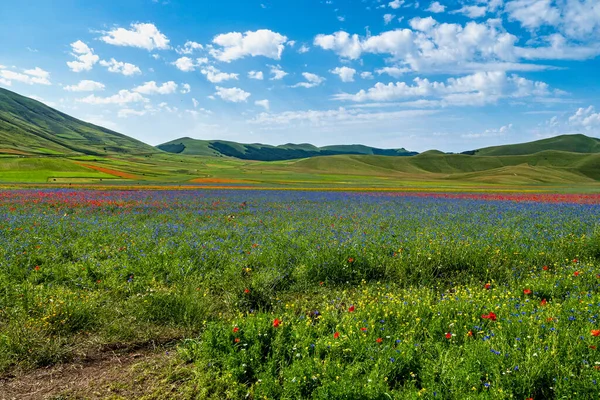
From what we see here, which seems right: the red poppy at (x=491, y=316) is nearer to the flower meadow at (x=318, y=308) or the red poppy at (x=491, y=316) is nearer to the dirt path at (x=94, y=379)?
the flower meadow at (x=318, y=308)

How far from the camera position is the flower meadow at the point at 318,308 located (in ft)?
14.0

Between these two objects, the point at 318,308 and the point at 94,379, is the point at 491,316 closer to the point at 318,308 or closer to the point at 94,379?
the point at 318,308

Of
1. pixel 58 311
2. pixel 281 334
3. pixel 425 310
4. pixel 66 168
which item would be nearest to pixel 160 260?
pixel 58 311

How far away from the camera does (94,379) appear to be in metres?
4.97

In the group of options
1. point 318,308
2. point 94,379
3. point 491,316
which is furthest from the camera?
point 318,308

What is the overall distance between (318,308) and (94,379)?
425 cm

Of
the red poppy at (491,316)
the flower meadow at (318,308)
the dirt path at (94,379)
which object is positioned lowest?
the dirt path at (94,379)

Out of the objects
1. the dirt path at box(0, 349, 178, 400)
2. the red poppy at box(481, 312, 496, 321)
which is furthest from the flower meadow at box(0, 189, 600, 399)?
the dirt path at box(0, 349, 178, 400)

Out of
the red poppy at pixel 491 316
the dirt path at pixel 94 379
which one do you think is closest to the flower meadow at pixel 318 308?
the red poppy at pixel 491 316

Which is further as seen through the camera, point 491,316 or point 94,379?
point 491,316

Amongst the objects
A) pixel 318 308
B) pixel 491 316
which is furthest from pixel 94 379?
pixel 491 316

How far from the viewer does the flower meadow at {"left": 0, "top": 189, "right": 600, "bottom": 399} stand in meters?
4.26

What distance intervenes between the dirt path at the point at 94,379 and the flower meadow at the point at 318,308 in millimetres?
335

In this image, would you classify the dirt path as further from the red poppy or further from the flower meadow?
the red poppy
